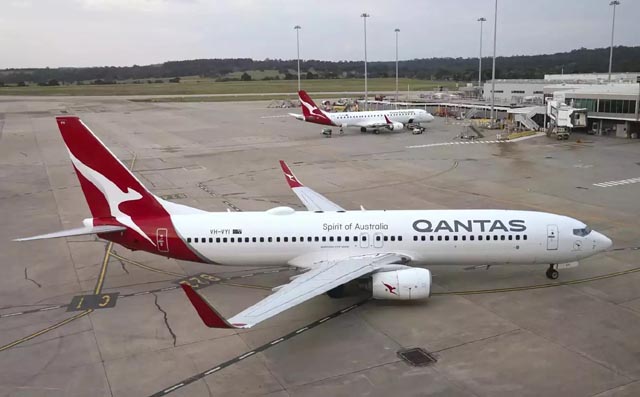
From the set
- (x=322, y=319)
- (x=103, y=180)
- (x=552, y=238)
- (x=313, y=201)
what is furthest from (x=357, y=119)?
(x=322, y=319)

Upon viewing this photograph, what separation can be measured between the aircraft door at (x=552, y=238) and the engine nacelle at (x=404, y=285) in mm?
6604

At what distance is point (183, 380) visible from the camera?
19438 millimetres

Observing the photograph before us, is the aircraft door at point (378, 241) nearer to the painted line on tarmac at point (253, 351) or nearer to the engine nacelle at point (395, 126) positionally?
the painted line on tarmac at point (253, 351)

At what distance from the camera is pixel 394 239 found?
26516mm

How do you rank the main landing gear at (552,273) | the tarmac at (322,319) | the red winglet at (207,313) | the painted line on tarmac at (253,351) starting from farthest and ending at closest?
the main landing gear at (552,273) → the tarmac at (322,319) → the painted line on tarmac at (253,351) → the red winglet at (207,313)

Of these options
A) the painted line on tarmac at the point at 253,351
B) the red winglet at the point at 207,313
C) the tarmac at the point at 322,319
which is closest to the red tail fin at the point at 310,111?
the tarmac at the point at 322,319

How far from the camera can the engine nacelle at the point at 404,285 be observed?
24172mm

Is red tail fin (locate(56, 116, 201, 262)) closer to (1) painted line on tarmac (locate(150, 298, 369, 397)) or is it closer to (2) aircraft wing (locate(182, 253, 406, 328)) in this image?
(2) aircraft wing (locate(182, 253, 406, 328))

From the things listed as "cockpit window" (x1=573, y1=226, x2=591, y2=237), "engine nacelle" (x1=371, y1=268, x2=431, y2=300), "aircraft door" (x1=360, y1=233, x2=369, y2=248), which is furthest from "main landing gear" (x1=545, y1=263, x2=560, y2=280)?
"aircraft door" (x1=360, y1=233, x2=369, y2=248)

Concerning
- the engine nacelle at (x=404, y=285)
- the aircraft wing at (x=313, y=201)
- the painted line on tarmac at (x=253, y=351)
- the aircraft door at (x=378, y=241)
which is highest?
the aircraft wing at (x=313, y=201)

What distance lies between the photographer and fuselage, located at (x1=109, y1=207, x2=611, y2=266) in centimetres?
2645

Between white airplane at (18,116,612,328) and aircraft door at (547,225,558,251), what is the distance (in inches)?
1.8

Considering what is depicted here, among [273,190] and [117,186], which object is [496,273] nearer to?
[117,186]

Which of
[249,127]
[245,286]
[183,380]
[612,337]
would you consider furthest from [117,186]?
[249,127]
